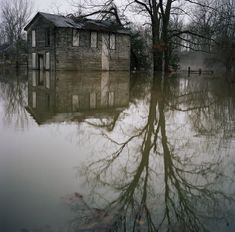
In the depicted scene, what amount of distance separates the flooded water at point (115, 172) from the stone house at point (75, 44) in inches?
982

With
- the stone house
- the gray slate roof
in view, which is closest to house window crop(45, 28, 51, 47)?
the stone house

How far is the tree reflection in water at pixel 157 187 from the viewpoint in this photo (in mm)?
3400

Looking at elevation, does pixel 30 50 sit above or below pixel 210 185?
above

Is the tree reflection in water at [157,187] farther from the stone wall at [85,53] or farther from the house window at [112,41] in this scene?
the house window at [112,41]

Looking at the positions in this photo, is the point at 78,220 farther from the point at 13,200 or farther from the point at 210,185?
the point at 210,185

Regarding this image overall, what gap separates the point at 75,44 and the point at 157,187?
31452mm

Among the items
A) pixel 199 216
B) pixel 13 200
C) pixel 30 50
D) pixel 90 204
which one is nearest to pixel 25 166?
pixel 13 200

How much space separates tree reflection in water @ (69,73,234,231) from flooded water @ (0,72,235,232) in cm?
1

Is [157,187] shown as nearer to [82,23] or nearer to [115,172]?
[115,172]

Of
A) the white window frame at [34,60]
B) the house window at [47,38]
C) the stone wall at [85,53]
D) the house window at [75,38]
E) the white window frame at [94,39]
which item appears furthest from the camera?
the white window frame at [34,60]

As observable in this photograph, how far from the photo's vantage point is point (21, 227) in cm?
316

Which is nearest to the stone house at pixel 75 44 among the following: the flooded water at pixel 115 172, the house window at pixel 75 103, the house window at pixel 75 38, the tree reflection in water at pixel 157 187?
the house window at pixel 75 38

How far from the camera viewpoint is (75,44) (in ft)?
113

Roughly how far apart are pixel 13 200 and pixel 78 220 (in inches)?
33.3
